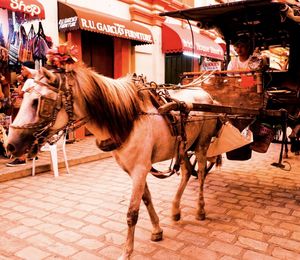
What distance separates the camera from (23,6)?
658 cm

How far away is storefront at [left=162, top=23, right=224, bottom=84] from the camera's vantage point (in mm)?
12086

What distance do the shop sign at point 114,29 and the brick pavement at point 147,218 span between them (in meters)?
4.21

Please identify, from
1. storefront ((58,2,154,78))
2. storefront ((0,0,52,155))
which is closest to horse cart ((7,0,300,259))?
storefront ((0,0,52,155))

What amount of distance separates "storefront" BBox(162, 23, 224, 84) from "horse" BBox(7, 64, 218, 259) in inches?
359

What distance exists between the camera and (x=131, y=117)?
296cm

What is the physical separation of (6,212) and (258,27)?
16.4ft

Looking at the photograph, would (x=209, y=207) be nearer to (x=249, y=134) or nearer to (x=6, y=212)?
(x=249, y=134)

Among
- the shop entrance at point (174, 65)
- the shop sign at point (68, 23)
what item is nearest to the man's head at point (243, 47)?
the shop sign at point (68, 23)

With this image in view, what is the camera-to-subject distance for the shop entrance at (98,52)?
994 cm

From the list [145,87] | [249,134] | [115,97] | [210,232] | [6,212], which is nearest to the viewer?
[115,97]

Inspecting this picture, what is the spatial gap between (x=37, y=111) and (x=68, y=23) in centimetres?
646

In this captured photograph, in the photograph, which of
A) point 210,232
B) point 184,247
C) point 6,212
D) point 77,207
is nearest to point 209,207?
point 210,232

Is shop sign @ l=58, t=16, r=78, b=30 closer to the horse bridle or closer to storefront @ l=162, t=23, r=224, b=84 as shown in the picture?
storefront @ l=162, t=23, r=224, b=84

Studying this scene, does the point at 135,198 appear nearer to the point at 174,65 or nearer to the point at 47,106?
the point at 47,106
